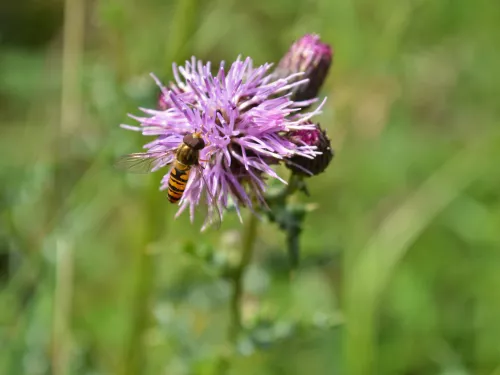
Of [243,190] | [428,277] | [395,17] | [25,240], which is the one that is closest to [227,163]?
[243,190]

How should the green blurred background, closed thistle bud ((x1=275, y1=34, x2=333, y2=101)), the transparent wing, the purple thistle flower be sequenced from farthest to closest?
the green blurred background < closed thistle bud ((x1=275, y1=34, x2=333, y2=101)) < the transparent wing < the purple thistle flower

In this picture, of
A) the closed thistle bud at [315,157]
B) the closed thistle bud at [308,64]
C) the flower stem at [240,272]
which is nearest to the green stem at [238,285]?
the flower stem at [240,272]

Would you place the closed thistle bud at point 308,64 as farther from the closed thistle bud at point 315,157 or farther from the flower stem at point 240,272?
the flower stem at point 240,272

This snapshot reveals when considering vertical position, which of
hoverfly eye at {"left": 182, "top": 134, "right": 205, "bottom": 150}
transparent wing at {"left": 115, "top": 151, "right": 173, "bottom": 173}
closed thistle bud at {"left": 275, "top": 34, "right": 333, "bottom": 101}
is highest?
closed thistle bud at {"left": 275, "top": 34, "right": 333, "bottom": 101}

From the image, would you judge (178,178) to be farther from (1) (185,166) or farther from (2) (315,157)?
(2) (315,157)

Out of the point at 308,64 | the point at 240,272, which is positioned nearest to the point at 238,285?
the point at 240,272

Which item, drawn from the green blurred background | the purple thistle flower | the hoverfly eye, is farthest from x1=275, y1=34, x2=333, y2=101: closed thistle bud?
the green blurred background

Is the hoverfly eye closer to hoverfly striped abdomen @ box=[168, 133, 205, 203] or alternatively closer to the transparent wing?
hoverfly striped abdomen @ box=[168, 133, 205, 203]
